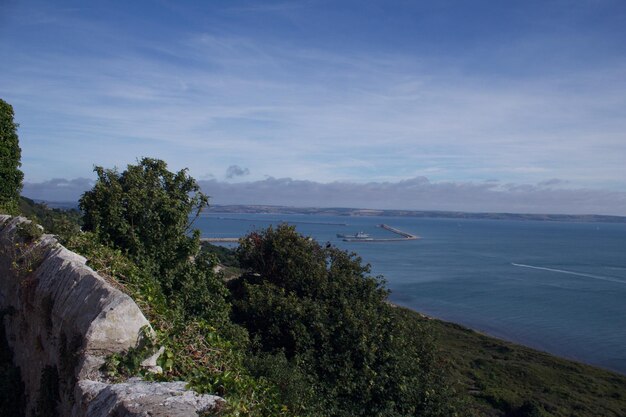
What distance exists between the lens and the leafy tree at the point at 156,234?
38.5 ft

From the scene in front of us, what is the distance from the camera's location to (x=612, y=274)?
94.5 m

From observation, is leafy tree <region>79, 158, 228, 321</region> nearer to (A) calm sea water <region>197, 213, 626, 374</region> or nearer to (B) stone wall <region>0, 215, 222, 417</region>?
(B) stone wall <region>0, 215, 222, 417</region>

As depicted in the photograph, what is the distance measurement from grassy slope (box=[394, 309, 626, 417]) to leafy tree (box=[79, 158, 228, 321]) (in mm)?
13416

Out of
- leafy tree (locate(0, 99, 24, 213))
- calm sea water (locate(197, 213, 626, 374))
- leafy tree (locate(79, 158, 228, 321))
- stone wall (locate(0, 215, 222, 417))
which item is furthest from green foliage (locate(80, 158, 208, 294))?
calm sea water (locate(197, 213, 626, 374))

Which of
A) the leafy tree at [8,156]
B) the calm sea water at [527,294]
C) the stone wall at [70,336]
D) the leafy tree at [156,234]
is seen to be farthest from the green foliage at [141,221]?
the calm sea water at [527,294]

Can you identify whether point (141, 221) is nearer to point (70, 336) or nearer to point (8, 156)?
point (70, 336)

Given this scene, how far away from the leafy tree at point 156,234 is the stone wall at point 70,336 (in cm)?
218

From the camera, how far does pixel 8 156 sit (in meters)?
16.8

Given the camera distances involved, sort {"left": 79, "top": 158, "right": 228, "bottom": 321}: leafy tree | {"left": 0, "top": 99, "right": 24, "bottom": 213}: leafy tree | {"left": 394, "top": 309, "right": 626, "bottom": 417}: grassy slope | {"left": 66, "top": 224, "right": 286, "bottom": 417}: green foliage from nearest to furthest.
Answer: {"left": 66, "top": 224, "right": 286, "bottom": 417}: green foliage < {"left": 79, "top": 158, "right": 228, "bottom": 321}: leafy tree < {"left": 0, "top": 99, "right": 24, "bottom": 213}: leafy tree < {"left": 394, "top": 309, "right": 626, "bottom": 417}: grassy slope

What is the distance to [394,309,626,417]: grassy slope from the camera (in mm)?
28203

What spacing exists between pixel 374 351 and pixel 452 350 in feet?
100

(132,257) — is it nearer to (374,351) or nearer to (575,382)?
(374,351)

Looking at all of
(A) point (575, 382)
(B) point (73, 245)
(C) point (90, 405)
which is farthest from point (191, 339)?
(A) point (575, 382)

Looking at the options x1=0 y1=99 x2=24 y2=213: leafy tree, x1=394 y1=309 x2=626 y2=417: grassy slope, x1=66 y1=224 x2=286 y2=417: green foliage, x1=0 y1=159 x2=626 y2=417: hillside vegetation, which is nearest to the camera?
x1=66 y1=224 x2=286 y2=417: green foliage
